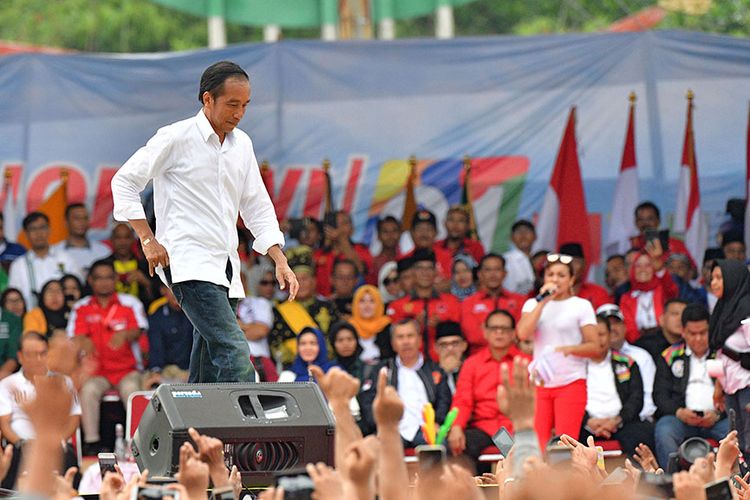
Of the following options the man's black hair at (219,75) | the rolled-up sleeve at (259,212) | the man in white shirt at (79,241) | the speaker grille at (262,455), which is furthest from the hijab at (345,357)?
the speaker grille at (262,455)

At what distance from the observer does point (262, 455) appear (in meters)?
5.32

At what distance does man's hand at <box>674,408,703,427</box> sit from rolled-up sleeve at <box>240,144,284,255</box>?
4.02 meters

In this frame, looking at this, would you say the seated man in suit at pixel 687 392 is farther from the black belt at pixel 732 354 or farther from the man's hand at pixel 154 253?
the man's hand at pixel 154 253

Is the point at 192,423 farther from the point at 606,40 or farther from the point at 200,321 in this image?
the point at 606,40

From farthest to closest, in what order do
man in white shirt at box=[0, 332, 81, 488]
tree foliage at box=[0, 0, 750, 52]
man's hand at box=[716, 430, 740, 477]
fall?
tree foliage at box=[0, 0, 750, 52] < man in white shirt at box=[0, 332, 81, 488] < man's hand at box=[716, 430, 740, 477]

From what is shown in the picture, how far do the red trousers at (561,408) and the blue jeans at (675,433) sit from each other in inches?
28.2

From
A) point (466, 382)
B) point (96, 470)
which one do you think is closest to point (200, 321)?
point (96, 470)

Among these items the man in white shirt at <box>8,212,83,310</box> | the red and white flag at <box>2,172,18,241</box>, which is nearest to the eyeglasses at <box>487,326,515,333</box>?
the man in white shirt at <box>8,212,83,310</box>

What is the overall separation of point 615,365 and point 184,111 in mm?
4257

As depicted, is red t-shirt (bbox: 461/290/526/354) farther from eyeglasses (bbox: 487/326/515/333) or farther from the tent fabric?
the tent fabric

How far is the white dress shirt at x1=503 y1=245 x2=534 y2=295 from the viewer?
11.1 meters

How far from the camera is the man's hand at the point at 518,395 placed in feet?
12.4

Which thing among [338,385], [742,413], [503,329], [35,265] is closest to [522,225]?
[503,329]

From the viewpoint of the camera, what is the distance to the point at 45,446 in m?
3.51
